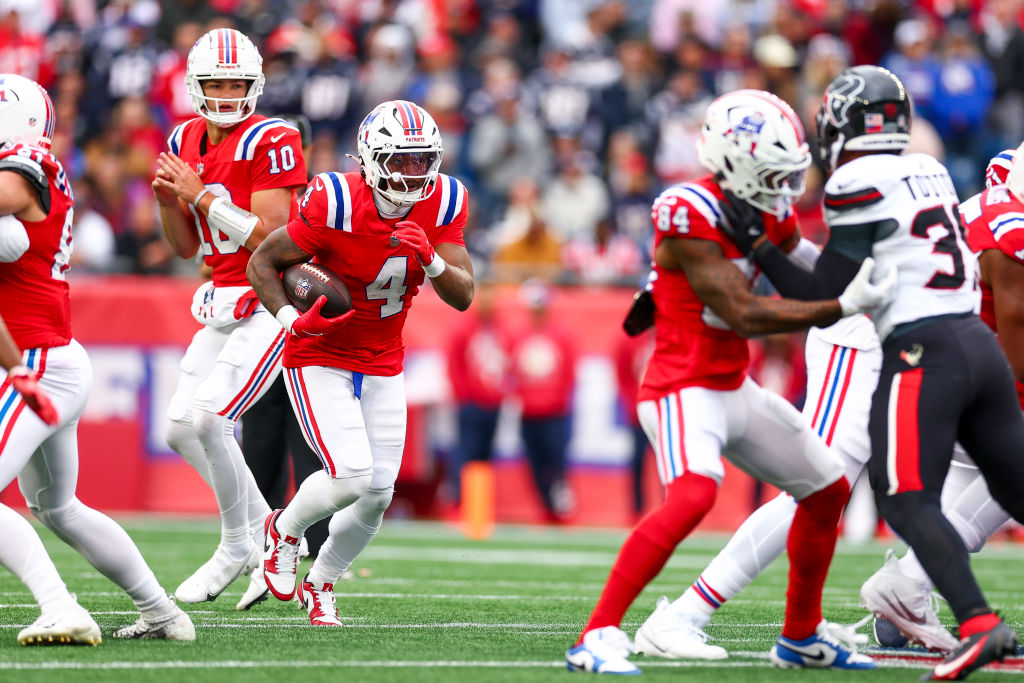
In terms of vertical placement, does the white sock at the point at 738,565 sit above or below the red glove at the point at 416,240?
below

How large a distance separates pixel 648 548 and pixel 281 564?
1.87 m

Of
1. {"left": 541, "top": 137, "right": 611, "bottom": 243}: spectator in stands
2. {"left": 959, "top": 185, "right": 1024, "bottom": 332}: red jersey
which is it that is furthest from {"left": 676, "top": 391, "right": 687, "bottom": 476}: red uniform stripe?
{"left": 541, "top": 137, "right": 611, "bottom": 243}: spectator in stands

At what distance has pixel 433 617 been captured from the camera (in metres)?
6.20

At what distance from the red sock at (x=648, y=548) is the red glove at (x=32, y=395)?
5.90 ft

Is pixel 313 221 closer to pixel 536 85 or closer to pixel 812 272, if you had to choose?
pixel 812 272

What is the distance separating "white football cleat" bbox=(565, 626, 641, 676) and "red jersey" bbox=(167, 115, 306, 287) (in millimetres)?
2628

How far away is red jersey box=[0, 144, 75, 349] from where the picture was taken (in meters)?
5.15

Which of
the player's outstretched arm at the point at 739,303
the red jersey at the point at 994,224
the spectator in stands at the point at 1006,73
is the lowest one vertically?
the player's outstretched arm at the point at 739,303

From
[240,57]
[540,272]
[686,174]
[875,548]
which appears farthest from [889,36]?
[240,57]

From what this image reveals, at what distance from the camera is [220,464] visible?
6.45 m

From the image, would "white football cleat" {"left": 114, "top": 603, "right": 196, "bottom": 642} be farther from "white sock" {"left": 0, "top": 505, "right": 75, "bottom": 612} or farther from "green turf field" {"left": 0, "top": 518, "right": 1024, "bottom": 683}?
"white sock" {"left": 0, "top": 505, "right": 75, "bottom": 612}

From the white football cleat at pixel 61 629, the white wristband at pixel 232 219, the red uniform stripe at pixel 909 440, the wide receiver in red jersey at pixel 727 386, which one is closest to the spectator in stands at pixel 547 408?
the white wristband at pixel 232 219

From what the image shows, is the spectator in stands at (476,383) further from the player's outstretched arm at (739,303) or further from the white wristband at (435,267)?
the player's outstretched arm at (739,303)

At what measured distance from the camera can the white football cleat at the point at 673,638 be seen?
16.6 ft
